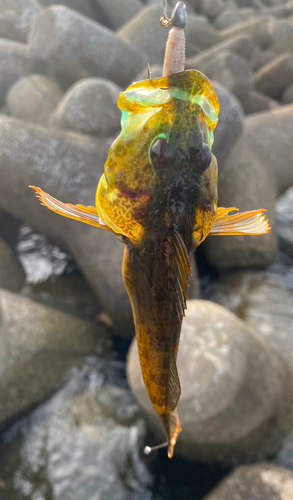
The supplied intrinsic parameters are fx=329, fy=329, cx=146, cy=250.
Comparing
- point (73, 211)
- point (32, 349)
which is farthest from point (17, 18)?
point (73, 211)

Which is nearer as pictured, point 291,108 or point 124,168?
point 124,168

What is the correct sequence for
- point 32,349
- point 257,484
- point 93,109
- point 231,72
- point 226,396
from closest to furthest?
point 257,484 < point 226,396 < point 32,349 < point 93,109 < point 231,72

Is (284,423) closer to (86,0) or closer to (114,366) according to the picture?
(114,366)

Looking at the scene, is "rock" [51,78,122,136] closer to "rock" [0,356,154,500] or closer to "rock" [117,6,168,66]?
"rock" [117,6,168,66]

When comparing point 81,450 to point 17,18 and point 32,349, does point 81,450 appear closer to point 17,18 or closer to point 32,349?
point 32,349

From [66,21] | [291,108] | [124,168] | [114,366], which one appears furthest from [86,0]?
[124,168]

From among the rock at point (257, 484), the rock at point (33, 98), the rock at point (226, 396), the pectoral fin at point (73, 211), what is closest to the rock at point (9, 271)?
the rock at point (33, 98)

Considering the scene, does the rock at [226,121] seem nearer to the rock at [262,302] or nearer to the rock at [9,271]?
the rock at [262,302]
